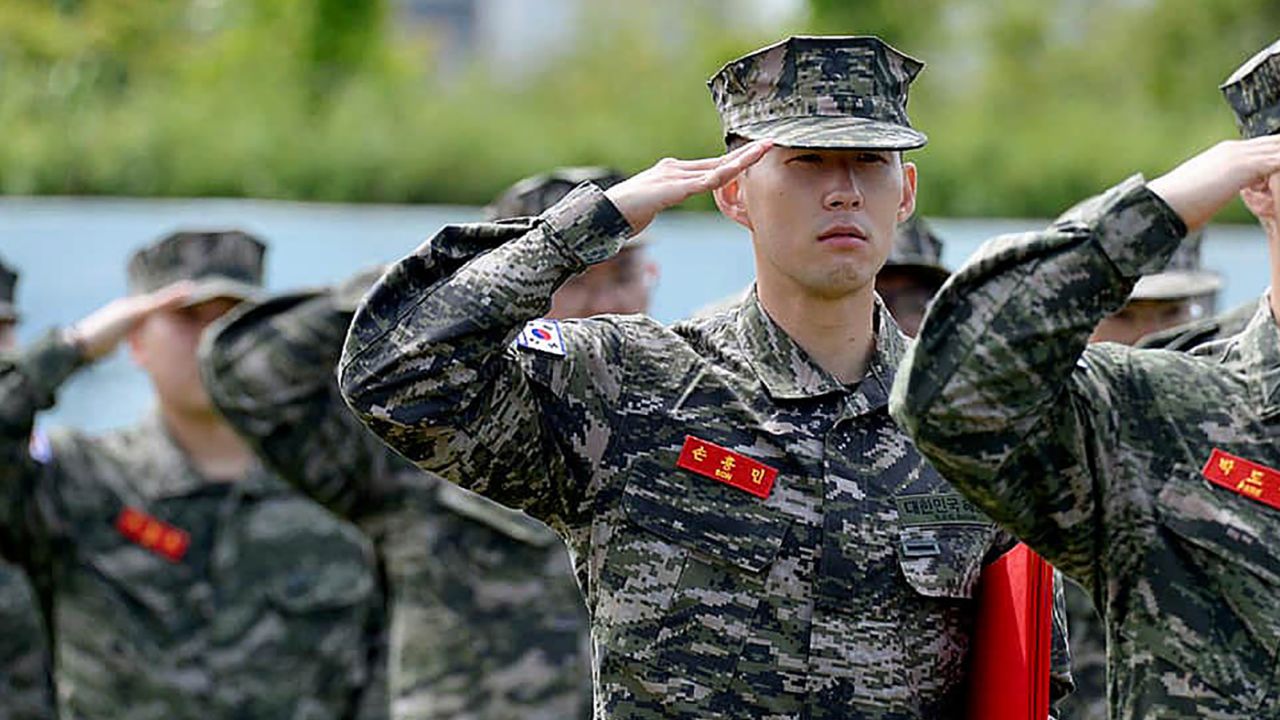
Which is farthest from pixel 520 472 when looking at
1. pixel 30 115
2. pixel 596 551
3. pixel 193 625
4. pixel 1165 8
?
pixel 1165 8

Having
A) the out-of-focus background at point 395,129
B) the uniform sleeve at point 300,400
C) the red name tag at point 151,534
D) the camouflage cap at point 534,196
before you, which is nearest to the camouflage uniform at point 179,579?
the red name tag at point 151,534

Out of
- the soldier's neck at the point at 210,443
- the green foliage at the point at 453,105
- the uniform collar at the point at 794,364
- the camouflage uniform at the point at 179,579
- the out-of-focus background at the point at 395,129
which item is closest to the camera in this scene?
the uniform collar at the point at 794,364

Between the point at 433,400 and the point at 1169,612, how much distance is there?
1.29 m

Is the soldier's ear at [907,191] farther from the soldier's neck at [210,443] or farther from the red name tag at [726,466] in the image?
the soldier's neck at [210,443]

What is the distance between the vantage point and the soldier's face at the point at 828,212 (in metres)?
4.33

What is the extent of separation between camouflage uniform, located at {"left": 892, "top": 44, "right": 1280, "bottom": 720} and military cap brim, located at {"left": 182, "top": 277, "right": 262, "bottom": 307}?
478cm

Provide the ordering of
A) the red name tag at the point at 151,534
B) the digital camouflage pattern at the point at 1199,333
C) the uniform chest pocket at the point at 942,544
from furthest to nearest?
1. the red name tag at the point at 151,534
2. the digital camouflage pattern at the point at 1199,333
3. the uniform chest pocket at the point at 942,544

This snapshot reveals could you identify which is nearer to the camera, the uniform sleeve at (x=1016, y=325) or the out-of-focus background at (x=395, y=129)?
the uniform sleeve at (x=1016, y=325)

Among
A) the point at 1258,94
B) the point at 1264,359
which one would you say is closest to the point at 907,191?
the point at 1258,94

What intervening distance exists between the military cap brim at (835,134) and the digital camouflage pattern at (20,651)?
191 inches

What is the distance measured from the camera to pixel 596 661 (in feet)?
14.6

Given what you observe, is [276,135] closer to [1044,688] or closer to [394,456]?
[394,456]

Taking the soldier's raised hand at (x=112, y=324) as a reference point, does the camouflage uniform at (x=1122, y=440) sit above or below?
above

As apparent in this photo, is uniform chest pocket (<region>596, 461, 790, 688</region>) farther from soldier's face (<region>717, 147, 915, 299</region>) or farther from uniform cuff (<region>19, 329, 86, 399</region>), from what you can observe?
uniform cuff (<region>19, 329, 86, 399</region>)
